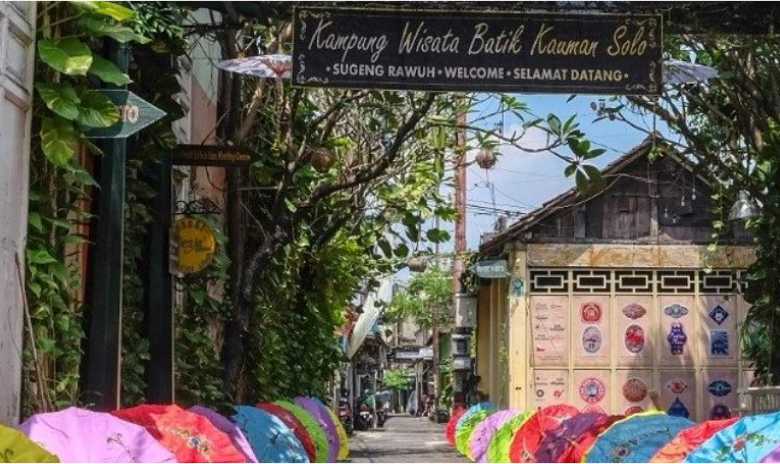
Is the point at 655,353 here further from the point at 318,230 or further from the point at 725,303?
the point at 318,230

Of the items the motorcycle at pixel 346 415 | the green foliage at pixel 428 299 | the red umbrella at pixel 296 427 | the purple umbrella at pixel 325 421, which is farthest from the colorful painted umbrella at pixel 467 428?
the green foliage at pixel 428 299

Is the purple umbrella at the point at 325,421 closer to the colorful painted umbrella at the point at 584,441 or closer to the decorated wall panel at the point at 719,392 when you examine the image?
the colorful painted umbrella at the point at 584,441

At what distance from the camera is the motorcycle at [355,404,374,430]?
→ 3434 centimetres

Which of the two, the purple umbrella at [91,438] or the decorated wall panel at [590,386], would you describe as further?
the decorated wall panel at [590,386]

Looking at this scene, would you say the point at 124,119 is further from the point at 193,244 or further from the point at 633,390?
the point at 633,390

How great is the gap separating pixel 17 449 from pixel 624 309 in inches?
625

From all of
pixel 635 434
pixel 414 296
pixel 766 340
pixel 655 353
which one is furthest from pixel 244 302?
pixel 414 296

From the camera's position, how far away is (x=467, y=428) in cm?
2009

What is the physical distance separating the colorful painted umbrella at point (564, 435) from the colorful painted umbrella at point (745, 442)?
12.5ft

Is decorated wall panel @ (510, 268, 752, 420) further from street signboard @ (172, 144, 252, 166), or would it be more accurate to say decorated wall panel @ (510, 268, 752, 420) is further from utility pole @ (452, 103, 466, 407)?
street signboard @ (172, 144, 252, 166)

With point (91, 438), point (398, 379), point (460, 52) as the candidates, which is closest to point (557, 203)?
point (460, 52)

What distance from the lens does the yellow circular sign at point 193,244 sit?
1005cm

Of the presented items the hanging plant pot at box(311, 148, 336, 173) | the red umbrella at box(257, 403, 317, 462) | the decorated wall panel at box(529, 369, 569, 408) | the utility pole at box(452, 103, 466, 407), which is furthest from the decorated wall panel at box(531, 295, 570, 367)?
the red umbrella at box(257, 403, 317, 462)

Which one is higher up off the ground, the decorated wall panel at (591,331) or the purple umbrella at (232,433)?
the decorated wall panel at (591,331)
